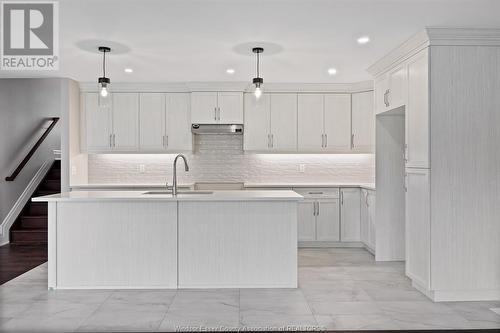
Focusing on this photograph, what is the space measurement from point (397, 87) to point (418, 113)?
64 centimetres

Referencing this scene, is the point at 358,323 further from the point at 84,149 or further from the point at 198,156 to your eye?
the point at 84,149

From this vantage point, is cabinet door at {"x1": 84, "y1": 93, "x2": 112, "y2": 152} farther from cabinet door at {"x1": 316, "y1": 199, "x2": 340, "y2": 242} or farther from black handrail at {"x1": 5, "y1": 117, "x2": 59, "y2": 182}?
cabinet door at {"x1": 316, "y1": 199, "x2": 340, "y2": 242}

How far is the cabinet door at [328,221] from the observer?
5902mm

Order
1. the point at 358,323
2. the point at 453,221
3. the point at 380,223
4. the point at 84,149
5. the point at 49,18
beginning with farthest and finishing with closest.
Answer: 1. the point at 84,149
2. the point at 380,223
3. the point at 453,221
4. the point at 49,18
5. the point at 358,323

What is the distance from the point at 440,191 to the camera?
3631 mm

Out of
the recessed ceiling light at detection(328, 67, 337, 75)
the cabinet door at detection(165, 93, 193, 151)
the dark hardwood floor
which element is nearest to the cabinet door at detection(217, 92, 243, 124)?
the cabinet door at detection(165, 93, 193, 151)

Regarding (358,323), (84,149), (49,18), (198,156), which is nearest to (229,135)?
(198,156)

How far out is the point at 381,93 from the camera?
492 cm

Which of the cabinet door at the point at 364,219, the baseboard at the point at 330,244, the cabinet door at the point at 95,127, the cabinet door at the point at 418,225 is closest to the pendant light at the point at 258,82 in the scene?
the cabinet door at the point at 418,225

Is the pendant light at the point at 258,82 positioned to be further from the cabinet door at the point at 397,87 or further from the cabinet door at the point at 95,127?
the cabinet door at the point at 95,127

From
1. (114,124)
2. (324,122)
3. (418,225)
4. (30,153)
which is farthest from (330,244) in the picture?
(30,153)

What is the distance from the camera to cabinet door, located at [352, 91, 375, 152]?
595cm

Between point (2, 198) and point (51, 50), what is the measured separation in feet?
10.4

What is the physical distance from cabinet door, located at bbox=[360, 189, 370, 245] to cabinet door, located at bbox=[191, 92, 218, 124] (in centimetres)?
241
